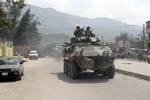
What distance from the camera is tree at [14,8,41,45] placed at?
103438 millimetres

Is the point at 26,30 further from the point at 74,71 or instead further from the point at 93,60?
the point at 93,60

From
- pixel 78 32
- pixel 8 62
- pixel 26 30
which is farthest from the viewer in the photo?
pixel 26 30

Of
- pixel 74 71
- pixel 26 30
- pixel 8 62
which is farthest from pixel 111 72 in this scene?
pixel 26 30

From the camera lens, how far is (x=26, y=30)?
10762 cm

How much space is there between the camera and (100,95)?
1623cm

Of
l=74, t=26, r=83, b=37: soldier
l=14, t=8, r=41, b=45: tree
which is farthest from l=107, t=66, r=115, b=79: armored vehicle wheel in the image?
l=14, t=8, r=41, b=45: tree

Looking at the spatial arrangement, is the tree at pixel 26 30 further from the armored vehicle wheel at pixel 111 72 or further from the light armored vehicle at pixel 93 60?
the armored vehicle wheel at pixel 111 72

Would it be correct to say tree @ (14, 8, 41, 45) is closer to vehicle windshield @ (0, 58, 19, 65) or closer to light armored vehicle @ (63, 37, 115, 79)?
vehicle windshield @ (0, 58, 19, 65)

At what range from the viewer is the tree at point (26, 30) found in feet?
339

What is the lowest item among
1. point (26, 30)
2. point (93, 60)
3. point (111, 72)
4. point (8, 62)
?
point (111, 72)

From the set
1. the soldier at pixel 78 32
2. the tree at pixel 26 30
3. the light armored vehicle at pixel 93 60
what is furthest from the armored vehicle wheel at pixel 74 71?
the tree at pixel 26 30

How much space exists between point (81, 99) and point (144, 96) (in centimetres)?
231

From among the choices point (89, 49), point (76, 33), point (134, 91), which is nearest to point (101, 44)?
point (89, 49)

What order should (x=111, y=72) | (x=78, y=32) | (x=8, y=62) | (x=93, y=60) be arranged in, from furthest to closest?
(x=78, y=32) → (x=8, y=62) → (x=111, y=72) → (x=93, y=60)
